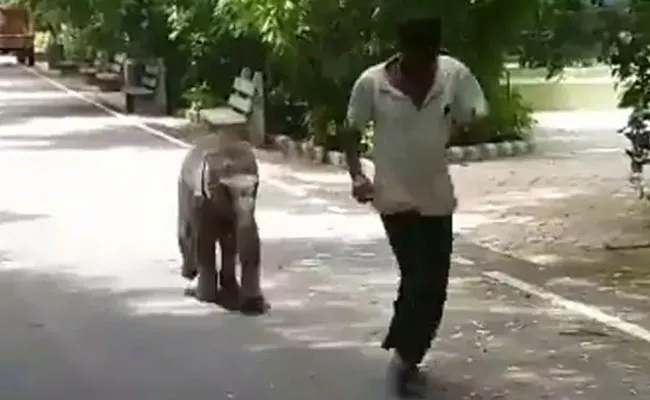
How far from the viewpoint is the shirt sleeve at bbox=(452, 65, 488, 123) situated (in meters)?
7.00

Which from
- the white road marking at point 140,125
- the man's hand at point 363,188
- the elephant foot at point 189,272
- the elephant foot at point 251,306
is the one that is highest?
the man's hand at point 363,188

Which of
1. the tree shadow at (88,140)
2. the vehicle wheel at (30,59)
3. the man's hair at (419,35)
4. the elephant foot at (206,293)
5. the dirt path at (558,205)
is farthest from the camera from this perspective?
the vehicle wheel at (30,59)

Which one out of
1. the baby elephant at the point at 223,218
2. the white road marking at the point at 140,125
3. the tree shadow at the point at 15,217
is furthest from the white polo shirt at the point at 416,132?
the white road marking at the point at 140,125

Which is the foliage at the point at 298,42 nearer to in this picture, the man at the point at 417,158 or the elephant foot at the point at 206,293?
the elephant foot at the point at 206,293

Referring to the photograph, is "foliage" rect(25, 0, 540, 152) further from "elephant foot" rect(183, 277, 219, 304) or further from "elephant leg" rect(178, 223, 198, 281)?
"elephant foot" rect(183, 277, 219, 304)

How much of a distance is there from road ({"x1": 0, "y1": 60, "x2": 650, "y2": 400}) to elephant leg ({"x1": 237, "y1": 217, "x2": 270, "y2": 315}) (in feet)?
0.43

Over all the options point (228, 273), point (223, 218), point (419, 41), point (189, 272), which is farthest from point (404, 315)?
point (189, 272)

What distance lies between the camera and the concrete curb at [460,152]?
1798 centimetres

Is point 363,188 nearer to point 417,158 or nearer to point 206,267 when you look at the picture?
point 417,158

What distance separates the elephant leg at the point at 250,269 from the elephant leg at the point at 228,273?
79mm

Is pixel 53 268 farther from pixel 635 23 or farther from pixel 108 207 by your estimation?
pixel 635 23

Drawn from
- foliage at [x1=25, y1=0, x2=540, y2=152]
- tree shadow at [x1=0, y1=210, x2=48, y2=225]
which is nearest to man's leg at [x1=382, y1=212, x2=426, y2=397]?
foliage at [x1=25, y1=0, x2=540, y2=152]

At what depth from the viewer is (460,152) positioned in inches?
717

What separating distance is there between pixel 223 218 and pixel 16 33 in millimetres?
38322
